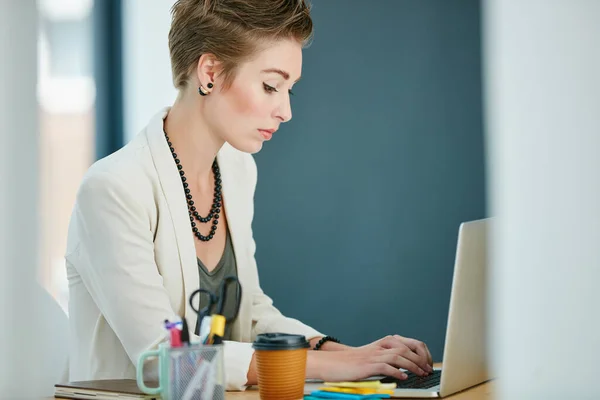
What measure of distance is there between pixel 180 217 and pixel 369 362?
19.5 inches

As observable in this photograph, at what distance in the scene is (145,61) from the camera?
3268 millimetres

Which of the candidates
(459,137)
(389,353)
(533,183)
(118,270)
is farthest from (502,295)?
(459,137)

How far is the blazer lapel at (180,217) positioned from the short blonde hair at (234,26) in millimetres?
210

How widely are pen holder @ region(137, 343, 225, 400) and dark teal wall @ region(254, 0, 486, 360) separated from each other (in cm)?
199

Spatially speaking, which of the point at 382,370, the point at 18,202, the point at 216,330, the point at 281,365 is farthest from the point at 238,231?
the point at 18,202

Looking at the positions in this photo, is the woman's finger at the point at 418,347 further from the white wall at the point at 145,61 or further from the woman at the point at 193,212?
the white wall at the point at 145,61

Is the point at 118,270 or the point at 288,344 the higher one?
the point at 118,270

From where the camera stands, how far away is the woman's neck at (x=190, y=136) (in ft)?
5.70

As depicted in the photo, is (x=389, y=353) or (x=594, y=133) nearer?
(x=594, y=133)

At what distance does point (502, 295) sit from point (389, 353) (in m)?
0.69

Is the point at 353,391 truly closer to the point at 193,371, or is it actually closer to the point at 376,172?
the point at 193,371

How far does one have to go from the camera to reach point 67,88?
124 inches

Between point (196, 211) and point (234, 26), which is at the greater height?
point (234, 26)

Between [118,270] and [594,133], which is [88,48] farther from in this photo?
[594,133]
